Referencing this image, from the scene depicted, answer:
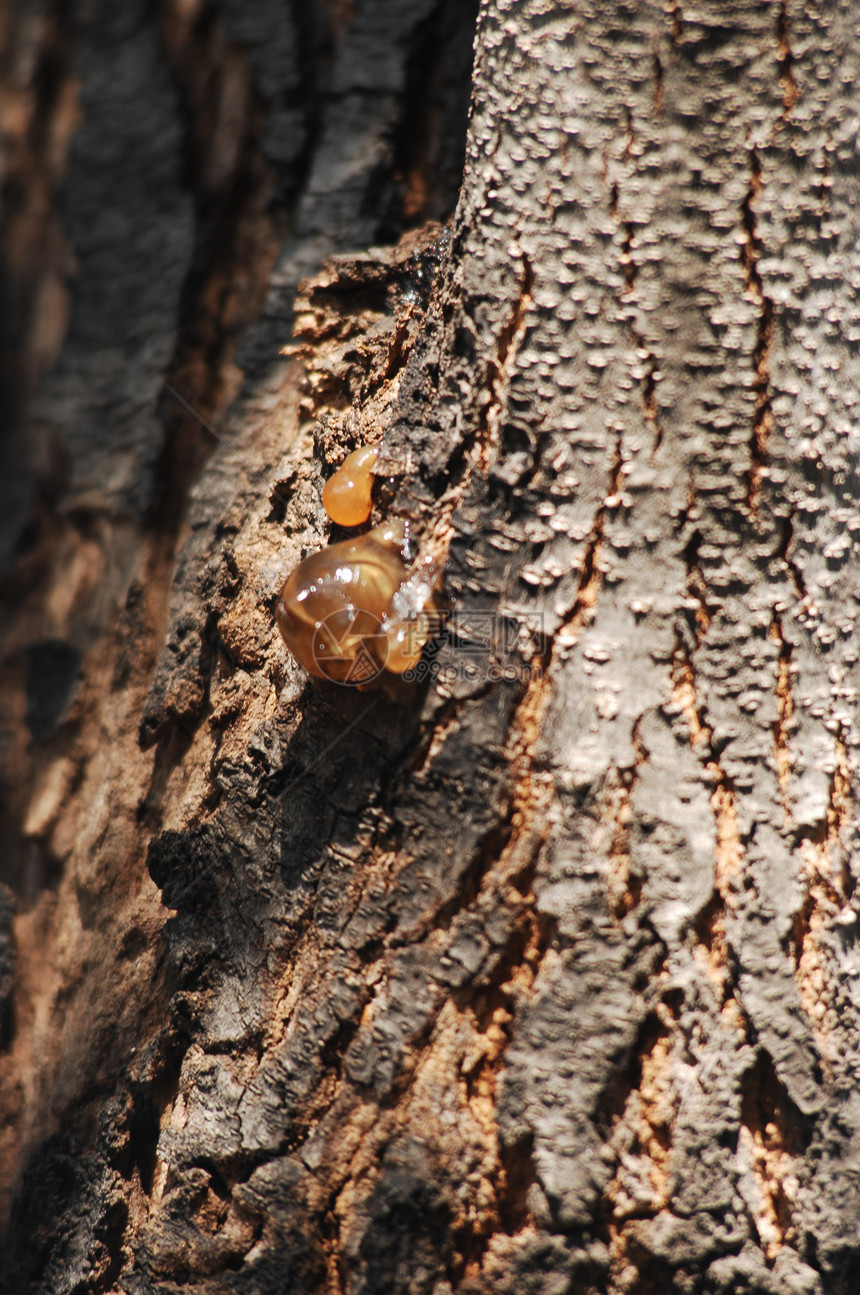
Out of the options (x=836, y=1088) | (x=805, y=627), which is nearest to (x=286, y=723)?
(x=805, y=627)

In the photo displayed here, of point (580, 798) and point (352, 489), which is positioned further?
point (352, 489)

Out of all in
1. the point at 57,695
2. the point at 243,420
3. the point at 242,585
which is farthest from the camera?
the point at 57,695

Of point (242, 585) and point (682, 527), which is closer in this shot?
point (682, 527)

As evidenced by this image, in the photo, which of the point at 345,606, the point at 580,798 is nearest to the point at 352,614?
the point at 345,606

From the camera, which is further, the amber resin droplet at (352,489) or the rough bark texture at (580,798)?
the amber resin droplet at (352,489)

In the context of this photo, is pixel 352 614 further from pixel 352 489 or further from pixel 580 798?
pixel 580 798

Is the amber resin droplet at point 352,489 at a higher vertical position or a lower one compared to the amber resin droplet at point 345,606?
higher

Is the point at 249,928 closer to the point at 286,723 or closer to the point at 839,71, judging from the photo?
the point at 286,723

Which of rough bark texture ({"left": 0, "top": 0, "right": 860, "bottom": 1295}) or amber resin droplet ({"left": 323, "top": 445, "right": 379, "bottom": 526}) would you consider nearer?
rough bark texture ({"left": 0, "top": 0, "right": 860, "bottom": 1295})
